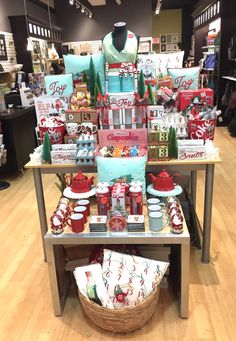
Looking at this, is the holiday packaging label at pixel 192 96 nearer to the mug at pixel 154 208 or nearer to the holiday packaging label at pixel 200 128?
the holiday packaging label at pixel 200 128

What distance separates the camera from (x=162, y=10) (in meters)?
13.5

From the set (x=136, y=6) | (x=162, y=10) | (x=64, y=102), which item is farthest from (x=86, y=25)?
(x=64, y=102)

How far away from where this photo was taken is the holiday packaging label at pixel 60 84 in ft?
8.83

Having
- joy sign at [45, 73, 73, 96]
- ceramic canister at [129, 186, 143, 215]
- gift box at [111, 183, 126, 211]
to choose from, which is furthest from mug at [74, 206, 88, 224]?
joy sign at [45, 73, 73, 96]

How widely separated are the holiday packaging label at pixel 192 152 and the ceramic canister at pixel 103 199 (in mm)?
580

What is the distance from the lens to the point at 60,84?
270cm

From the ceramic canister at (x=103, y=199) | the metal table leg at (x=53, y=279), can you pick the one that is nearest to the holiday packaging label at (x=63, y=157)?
the ceramic canister at (x=103, y=199)

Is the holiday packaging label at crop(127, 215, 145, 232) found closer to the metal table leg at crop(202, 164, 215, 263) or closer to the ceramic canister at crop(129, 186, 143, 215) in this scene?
the ceramic canister at crop(129, 186, 143, 215)

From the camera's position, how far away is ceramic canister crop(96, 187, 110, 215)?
74.0 inches

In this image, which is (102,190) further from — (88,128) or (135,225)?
(88,128)

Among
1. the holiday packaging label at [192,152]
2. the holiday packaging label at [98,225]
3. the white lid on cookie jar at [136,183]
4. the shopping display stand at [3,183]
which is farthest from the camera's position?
the shopping display stand at [3,183]

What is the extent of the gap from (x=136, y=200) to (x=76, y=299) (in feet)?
2.58

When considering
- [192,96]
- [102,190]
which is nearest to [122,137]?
[102,190]

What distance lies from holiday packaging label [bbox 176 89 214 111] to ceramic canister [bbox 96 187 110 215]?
1.06 meters
